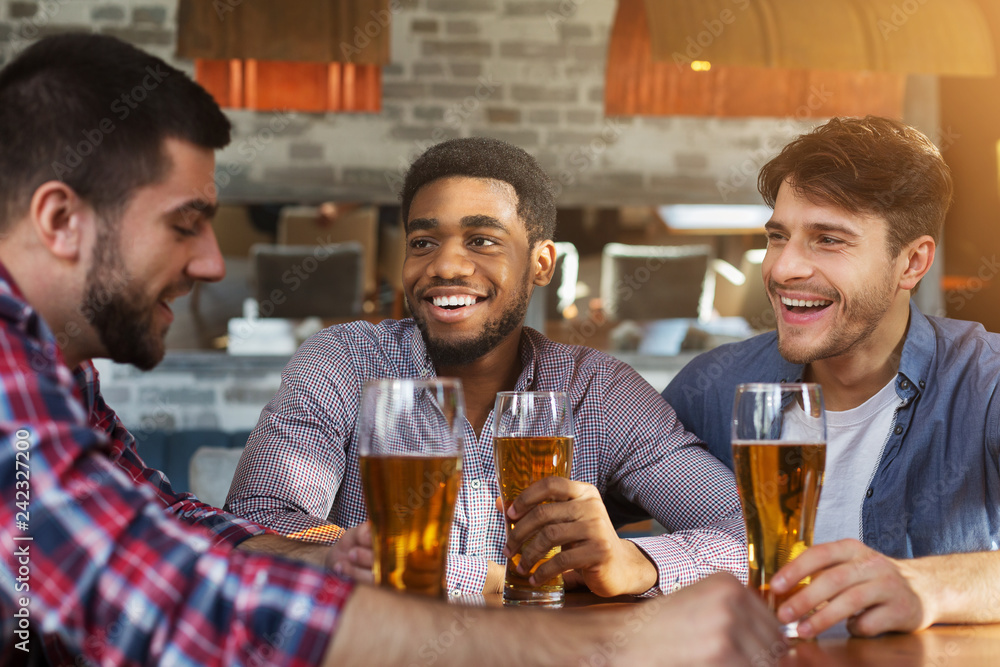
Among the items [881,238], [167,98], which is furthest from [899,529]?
[167,98]

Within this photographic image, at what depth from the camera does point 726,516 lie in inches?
55.1

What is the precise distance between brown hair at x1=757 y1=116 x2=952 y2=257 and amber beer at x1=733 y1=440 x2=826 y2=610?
0.74 metres

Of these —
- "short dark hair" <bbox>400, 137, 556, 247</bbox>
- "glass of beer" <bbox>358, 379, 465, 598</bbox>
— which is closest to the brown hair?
"short dark hair" <bbox>400, 137, 556, 247</bbox>

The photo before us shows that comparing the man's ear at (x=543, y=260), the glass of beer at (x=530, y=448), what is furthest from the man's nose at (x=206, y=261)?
the man's ear at (x=543, y=260)

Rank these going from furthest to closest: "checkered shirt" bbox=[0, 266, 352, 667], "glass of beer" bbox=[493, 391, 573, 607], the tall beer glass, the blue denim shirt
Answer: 1. the blue denim shirt
2. "glass of beer" bbox=[493, 391, 573, 607]
3. the tall beer glass
4. "checkered shirt" bbox=[0, 266, 352, 667]

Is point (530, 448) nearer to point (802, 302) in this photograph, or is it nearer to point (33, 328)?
point (33, 328)

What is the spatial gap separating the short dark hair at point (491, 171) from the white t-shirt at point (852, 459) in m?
0.66

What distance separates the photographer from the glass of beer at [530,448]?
1.01 m

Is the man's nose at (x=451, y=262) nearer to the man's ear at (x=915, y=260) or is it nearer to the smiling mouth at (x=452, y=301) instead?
the smiling mouth at (x=452, y=301)

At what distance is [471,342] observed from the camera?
1.61m

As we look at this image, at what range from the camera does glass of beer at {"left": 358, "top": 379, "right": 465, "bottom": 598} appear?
31.9 inches

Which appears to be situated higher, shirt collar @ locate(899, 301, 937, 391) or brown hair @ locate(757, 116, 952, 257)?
brown hair @ locate(757, 116, 952, 257)

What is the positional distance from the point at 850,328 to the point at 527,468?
0.74 m

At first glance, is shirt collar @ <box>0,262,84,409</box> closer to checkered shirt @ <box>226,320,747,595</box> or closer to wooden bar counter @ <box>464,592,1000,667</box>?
wooden bar counter @ <box>464,592,1000,667</box>
